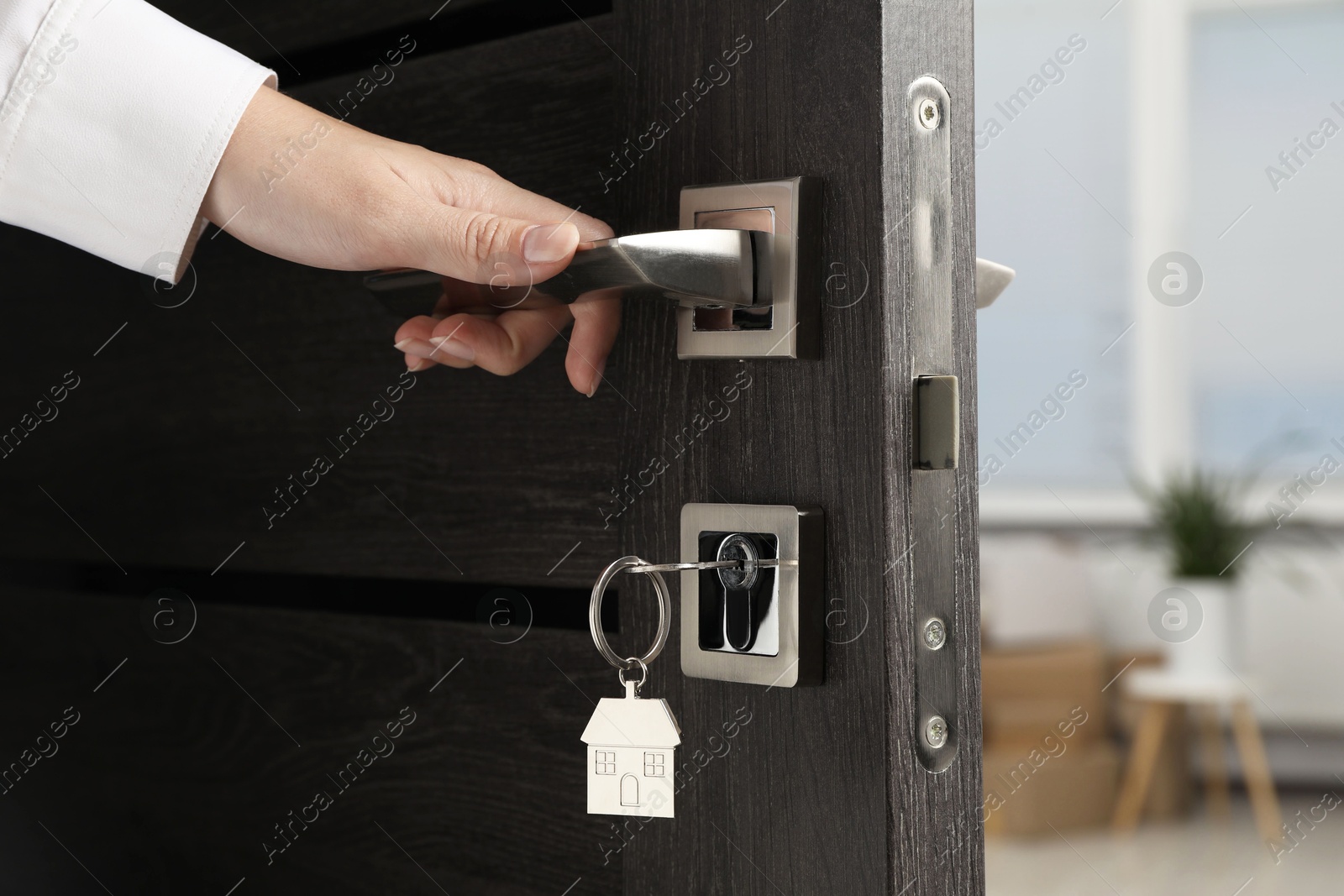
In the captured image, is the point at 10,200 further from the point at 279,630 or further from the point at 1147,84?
the point at 1147,84

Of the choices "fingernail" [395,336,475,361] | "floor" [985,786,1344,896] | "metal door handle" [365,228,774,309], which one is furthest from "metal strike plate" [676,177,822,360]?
"floor" [985,786,1344,896]

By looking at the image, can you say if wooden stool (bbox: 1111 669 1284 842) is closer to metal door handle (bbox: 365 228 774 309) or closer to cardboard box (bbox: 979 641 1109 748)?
cardboard box (bbox: 979 641 1109 748)

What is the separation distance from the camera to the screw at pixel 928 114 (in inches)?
17.2

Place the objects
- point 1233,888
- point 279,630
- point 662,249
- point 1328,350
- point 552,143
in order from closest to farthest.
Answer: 1. point 662,249
2. point 552,143
3. point 279,630
4. point 1233,888
5. point 1328,350

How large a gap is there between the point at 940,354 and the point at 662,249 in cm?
12

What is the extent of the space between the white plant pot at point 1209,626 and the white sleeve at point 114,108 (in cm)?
293

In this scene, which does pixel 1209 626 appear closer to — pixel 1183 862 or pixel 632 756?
pixel 1183 862

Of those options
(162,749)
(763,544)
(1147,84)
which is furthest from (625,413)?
(1147,84)

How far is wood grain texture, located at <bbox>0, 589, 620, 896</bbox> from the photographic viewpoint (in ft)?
1.88

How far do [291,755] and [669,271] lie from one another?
432 mm

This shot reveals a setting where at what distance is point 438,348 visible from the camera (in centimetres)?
52

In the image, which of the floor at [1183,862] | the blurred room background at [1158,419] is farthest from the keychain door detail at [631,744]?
the blurred room background at [1158,419]

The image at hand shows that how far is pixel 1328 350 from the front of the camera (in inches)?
122

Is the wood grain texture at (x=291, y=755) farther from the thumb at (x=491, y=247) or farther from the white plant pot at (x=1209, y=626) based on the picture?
the white plant pot at (x=1209, y=626)
